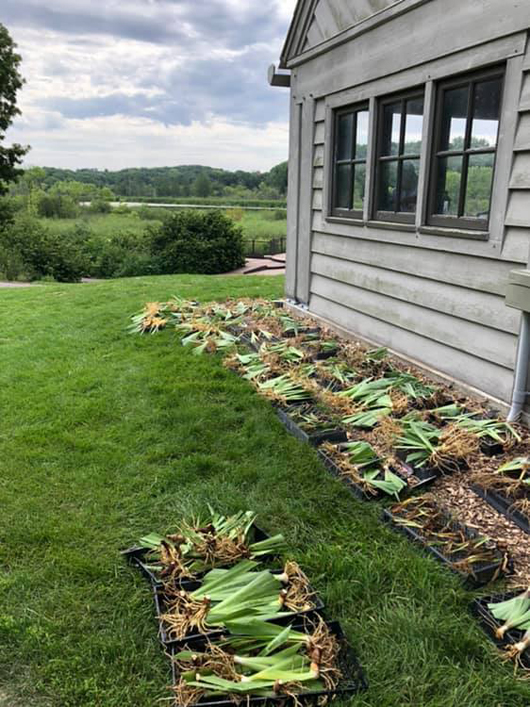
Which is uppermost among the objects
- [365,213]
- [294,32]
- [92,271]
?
[294,32]

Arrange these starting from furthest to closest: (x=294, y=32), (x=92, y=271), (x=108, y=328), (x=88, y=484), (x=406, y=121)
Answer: (x=92, y=271) → (x=108, y=328) → (x=294, y=32) → (x=406, y=121) → (x=88, y=484)

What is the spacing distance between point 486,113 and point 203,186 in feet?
143

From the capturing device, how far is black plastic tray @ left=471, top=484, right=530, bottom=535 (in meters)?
2.24

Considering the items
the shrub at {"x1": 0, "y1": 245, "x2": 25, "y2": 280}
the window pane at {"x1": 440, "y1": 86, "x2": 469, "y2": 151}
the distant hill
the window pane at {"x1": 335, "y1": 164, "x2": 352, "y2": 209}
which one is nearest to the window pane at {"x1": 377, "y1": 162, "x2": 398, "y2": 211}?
the window pane at {"x1": 335, "y1": 164, "x2": 352, "y2": 209}

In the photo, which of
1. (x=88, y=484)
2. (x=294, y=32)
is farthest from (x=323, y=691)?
(x=294, y=32)

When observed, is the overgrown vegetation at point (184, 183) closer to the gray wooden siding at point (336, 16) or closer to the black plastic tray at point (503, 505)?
the gray wooden siding at point (336, 16)

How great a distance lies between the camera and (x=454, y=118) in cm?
358

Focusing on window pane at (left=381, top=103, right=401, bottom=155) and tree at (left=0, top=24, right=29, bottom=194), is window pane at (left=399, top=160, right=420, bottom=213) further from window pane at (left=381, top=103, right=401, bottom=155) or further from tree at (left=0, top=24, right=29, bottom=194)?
tree at (left=0, top=24, right=29, bottom=194)

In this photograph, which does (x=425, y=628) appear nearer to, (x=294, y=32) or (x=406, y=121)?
(x=406, y=121)

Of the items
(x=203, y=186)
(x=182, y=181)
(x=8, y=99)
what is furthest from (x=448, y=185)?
(x=182, y=181)

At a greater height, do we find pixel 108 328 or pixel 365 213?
pixel 365 213

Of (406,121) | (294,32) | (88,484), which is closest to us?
(88,484)

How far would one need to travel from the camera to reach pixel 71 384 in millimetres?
4258

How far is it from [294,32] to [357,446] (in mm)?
4370
